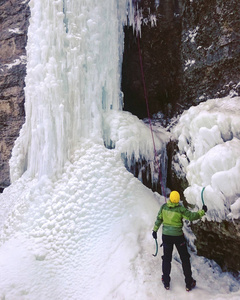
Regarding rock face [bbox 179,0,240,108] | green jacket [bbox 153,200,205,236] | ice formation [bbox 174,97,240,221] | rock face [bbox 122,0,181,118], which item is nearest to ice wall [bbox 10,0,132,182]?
rock face [bbox 122,0,181,118]

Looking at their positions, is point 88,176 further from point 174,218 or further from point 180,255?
point 180,255

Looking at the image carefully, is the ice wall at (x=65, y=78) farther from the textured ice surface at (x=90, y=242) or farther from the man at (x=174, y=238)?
the man at (x=174, y=238)

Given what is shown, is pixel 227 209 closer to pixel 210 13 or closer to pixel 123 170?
pixel 123 170

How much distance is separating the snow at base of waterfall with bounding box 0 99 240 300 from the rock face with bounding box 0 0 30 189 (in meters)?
2.24

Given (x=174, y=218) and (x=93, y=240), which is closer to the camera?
(x=174, y=218)

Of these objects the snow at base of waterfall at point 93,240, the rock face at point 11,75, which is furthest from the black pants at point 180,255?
the rock face at point 11,75

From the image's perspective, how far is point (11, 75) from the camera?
669cm

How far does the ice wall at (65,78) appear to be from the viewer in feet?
15.8

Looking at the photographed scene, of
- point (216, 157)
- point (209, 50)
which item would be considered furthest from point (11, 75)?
point (216, 157)

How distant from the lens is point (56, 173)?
4.75 metres

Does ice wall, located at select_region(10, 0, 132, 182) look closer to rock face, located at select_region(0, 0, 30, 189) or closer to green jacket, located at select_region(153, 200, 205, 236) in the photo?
rock face, located at select_region(0, 0, 30, 189)

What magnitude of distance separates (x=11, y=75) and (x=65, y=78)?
8.53 feet

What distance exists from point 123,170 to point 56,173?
127 centimetres

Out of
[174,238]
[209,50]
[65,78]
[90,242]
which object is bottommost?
[90,242]
